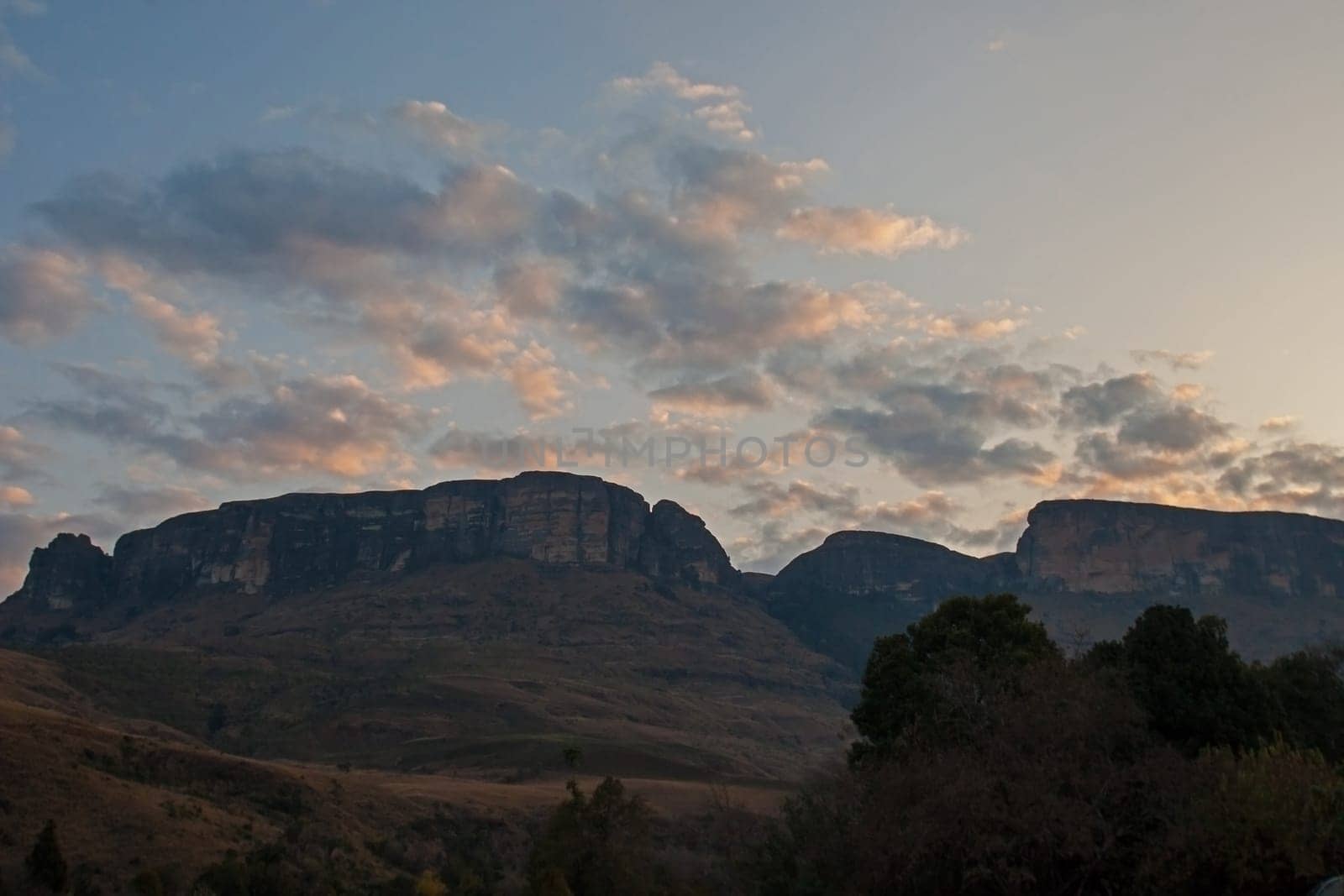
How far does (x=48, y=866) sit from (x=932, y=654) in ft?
114

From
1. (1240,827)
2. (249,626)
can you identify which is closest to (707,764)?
(1240,827)

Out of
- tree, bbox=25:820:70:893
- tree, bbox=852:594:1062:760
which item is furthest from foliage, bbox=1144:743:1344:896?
tree, bbox=25:820:70:893

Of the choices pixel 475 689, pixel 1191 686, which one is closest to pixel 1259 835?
pixel 1191 686

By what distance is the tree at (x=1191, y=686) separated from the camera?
34969 mm

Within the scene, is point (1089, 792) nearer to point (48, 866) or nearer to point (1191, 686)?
point (1191, 686)

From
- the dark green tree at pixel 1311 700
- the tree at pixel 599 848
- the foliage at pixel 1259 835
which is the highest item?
the dark green tree at pixel 1311 700

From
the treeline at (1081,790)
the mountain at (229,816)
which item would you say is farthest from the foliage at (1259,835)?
the mountain at (229,816)

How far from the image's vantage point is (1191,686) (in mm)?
Answer: 35938

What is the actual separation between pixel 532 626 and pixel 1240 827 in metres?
167

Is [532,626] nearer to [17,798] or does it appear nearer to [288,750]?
[288,750]

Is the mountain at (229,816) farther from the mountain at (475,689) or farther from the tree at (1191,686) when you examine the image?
the tree at (1191,686)

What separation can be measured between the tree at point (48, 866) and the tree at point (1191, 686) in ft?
121

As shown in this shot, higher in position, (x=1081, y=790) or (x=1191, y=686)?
(x=1191, y=686)

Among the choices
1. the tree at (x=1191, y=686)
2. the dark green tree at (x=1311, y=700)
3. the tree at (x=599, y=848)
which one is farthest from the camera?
the tree at (x=599, y=848)
